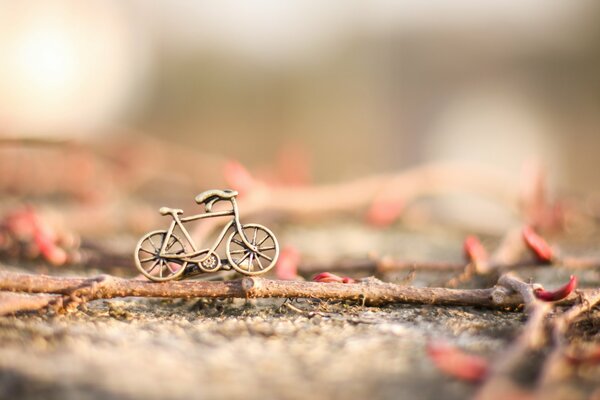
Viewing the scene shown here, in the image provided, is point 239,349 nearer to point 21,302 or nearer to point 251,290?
point 251,290

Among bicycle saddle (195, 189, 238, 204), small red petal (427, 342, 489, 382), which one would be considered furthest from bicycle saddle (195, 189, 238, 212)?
small red petal (427, 342, 489, 382)

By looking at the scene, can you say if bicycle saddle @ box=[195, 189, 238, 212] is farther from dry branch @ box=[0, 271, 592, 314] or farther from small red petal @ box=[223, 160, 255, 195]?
small red petal @ box=[223, 160, 255, 195]

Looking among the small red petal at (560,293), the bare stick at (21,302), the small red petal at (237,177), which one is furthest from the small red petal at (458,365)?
the small red petal at (237,177)

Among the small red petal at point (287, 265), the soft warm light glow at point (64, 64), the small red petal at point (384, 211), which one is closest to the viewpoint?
the small red petal at point (287, 265)

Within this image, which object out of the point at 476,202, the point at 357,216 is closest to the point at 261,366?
the point at 357,216

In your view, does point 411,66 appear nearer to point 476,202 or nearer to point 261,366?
point 476,202

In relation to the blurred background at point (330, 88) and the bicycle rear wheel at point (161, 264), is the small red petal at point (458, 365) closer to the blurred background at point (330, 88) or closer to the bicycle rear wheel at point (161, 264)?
the bicycle rear wheel at point (161, 264)
